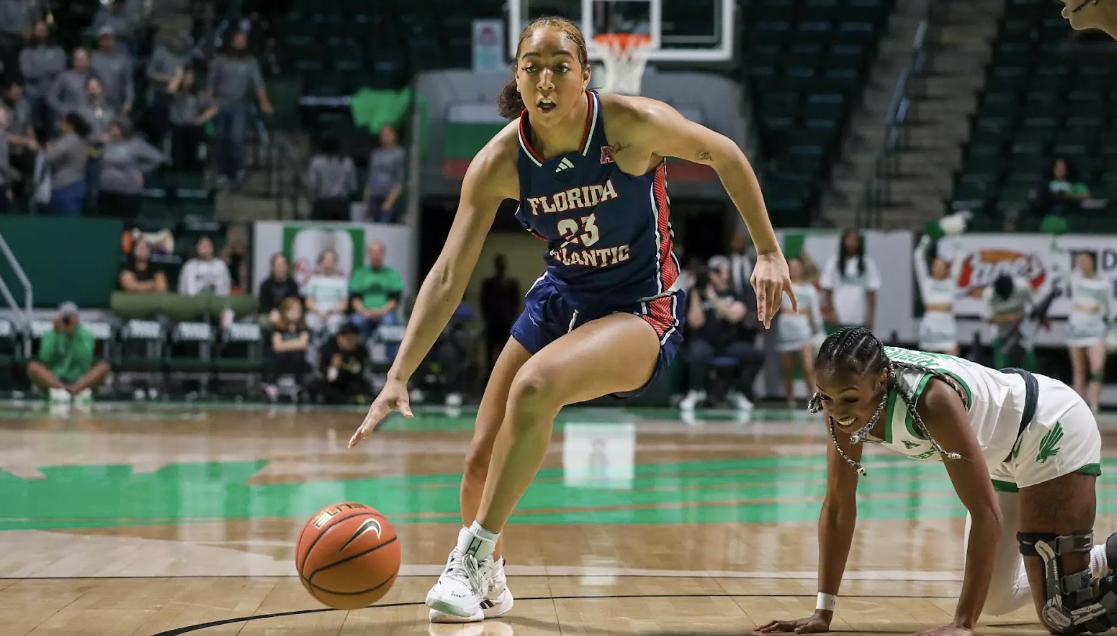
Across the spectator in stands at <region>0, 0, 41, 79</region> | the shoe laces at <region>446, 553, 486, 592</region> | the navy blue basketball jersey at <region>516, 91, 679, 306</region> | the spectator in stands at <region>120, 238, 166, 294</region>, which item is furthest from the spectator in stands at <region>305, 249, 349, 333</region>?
the shoe laces at <region>446, 553, 486, 592</region>

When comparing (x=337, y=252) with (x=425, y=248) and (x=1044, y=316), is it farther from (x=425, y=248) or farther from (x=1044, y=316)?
(x=1044, y=316)

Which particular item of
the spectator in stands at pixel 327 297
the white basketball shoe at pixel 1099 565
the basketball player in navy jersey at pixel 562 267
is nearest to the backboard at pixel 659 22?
the spectator in stands at pixel 327 297

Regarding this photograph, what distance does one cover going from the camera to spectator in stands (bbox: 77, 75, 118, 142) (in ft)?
49.9

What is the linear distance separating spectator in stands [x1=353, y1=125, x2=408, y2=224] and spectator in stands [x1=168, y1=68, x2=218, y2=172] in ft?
7.64

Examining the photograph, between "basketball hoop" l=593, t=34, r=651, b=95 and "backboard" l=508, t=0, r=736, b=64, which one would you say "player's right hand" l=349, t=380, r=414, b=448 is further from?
"basketball hoop" l=593, t=34, r=651, b=95

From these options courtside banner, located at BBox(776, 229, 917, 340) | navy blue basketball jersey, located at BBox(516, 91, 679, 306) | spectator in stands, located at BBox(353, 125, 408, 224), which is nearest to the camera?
navy blue basketball jersey, located at BBox(516, 91, 679, 306)

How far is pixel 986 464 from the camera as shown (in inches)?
158

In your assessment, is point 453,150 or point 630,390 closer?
point 630,390

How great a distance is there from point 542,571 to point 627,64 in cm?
909

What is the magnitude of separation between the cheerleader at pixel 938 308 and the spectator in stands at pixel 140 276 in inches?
322

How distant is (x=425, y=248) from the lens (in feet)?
57.3

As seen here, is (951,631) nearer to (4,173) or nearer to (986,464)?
(986,464)

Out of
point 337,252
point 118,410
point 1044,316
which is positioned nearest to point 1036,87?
point 1044,316

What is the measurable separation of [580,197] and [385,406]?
0.94 meters
